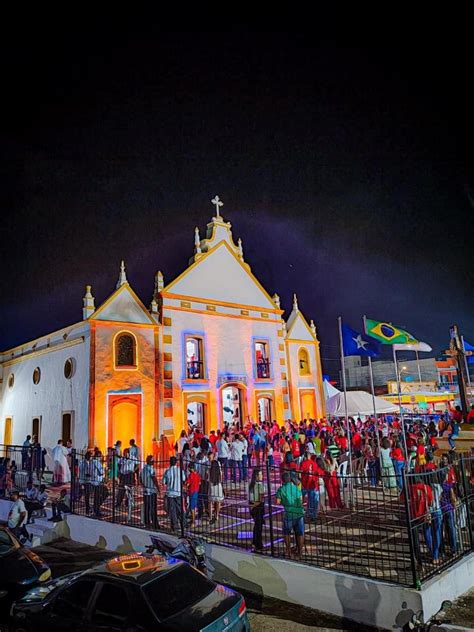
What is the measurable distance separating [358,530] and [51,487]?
1262 cm

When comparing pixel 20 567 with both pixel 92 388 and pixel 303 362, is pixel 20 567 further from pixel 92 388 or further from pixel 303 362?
pixel 303 362

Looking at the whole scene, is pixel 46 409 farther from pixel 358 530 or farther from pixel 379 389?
pixel 379 389

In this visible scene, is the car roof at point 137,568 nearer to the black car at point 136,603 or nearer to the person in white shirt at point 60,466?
the black car at point 136,603

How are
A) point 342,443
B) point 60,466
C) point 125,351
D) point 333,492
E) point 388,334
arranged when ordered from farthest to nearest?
point 125,351
point 60,466
point 342,443
point 388,334
point 333,492

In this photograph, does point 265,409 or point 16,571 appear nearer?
point 16,571

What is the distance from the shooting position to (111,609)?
5.55 m

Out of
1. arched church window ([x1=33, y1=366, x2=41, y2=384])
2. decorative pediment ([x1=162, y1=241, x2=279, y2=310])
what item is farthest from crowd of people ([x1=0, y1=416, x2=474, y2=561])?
decorative pediment ([x1=162, y1=241, x2=279, y2=310])

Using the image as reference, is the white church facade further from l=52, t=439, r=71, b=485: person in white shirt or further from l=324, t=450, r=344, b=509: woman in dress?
l=324, t=450, r=344, b=509: woman in dress

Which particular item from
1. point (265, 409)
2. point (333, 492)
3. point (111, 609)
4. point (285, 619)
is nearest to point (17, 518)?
point (111, 609)

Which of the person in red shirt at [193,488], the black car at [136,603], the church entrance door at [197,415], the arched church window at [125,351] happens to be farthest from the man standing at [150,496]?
the church entrance door at [197,415]

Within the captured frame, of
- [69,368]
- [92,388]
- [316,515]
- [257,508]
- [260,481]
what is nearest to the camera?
[257,508]

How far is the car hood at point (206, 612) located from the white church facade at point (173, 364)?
14567mm

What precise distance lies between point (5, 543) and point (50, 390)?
13.7 meters

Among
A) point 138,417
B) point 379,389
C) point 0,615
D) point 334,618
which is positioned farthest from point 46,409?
point 379,389
